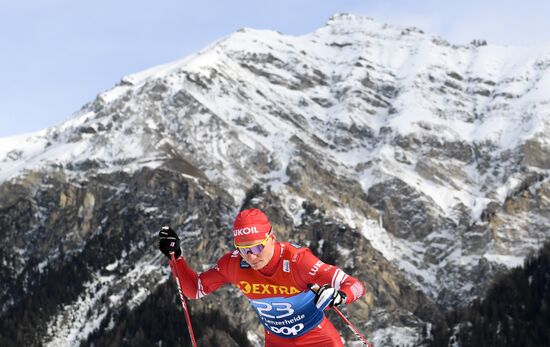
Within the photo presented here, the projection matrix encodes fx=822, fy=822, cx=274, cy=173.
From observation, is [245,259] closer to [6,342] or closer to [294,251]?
[294,251]

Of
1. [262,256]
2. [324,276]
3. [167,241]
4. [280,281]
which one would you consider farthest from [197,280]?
[324,276]

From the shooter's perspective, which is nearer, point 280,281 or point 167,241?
point 280,281

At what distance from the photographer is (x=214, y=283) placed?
14977 mm

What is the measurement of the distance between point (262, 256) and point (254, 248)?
233 mm

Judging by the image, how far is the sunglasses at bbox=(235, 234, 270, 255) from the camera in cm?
1322

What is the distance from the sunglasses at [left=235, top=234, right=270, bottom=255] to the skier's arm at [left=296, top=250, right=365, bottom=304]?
0.71 meters

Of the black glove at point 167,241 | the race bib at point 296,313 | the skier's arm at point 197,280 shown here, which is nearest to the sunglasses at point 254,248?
the race bib at point 296,313

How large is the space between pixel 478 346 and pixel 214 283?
19412 centimetres

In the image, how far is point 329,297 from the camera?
12.6 metres

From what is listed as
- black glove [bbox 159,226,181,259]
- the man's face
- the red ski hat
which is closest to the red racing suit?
the man's face

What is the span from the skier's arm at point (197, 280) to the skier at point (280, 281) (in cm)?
2

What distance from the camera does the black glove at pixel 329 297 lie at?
12.7m

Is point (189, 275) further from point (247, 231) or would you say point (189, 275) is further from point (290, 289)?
point (247, 231)

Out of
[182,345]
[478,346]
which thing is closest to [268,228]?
[182,345]
